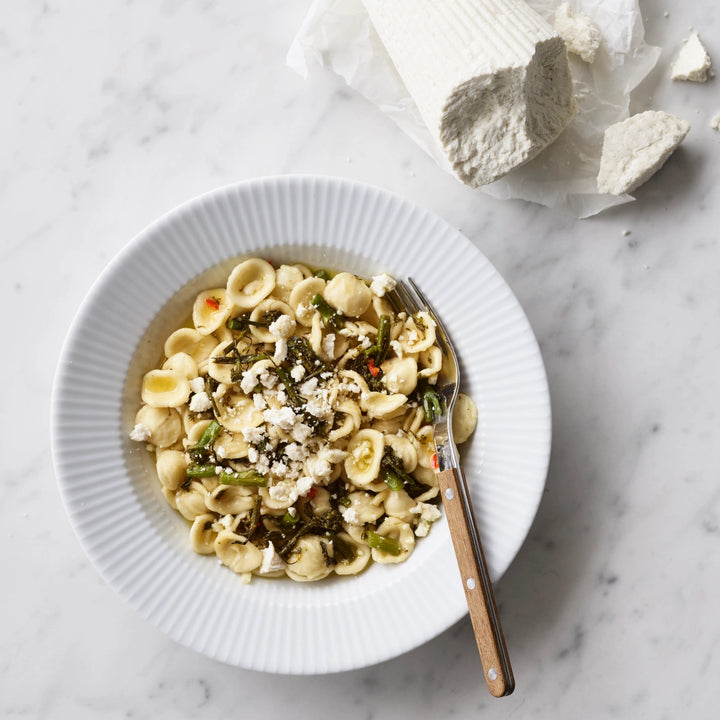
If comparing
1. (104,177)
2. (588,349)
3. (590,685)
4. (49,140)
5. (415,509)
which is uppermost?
(49,140)

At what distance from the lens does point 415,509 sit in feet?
6.91

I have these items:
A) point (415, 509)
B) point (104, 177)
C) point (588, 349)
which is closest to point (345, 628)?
point (415, 509)

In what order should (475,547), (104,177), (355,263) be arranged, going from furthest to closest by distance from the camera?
(104,177) → (355,263) → (475,547)

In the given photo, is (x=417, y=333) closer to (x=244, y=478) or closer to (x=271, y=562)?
(x=244, y=478)

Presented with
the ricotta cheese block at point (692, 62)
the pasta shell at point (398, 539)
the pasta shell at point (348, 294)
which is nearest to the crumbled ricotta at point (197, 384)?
the pasta shell at point (348, 294)

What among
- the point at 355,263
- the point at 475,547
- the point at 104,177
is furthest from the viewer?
the point at 104,177

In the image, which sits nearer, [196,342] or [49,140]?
[196,342]

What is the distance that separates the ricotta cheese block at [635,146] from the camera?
2.23m

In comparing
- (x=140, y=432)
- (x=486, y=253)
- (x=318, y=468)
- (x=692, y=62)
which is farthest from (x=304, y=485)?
(x=692, y=62)

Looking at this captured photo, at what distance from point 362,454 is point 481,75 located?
1.09 m

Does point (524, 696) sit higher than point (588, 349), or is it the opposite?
point (588, 349)

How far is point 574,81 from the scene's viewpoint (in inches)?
90.6

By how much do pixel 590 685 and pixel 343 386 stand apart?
4.27 ft

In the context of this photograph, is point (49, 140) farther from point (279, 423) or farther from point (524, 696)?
point (524, 696)
